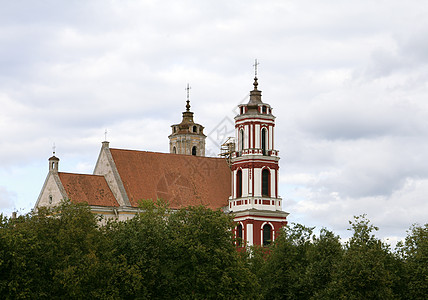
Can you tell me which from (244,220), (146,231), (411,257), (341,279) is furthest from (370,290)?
(244,220)

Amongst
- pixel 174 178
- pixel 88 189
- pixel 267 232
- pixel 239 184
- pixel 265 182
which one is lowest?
pixel 267 232

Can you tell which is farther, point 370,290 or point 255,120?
point 255,120

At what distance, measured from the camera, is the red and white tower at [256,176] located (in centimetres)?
9906

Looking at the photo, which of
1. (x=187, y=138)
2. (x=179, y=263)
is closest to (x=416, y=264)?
(x=179, y=263)

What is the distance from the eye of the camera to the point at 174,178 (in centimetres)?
10188

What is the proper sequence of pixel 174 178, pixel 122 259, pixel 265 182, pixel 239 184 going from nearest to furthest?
1. pixel 122 259
2. pixel 265 182
3. pixel 239 184
4. pixel 174 178

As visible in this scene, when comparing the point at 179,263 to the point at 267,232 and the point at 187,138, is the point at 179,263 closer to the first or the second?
the point at 267,232

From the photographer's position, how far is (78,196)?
9212 centimetres

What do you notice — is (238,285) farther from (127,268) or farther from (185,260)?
(127,268)

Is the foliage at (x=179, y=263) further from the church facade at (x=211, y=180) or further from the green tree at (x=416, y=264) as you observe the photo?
the church facade at (x=211, y=180)

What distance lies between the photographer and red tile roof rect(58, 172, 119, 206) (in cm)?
9250

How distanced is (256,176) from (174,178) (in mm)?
10097

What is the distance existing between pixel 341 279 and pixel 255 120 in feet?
128

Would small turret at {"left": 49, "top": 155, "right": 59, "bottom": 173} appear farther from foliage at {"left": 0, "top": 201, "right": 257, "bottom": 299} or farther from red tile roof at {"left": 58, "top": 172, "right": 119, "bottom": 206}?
foliage at {"left": 0, "top": 201, "right": 257, "bottom": 299}
